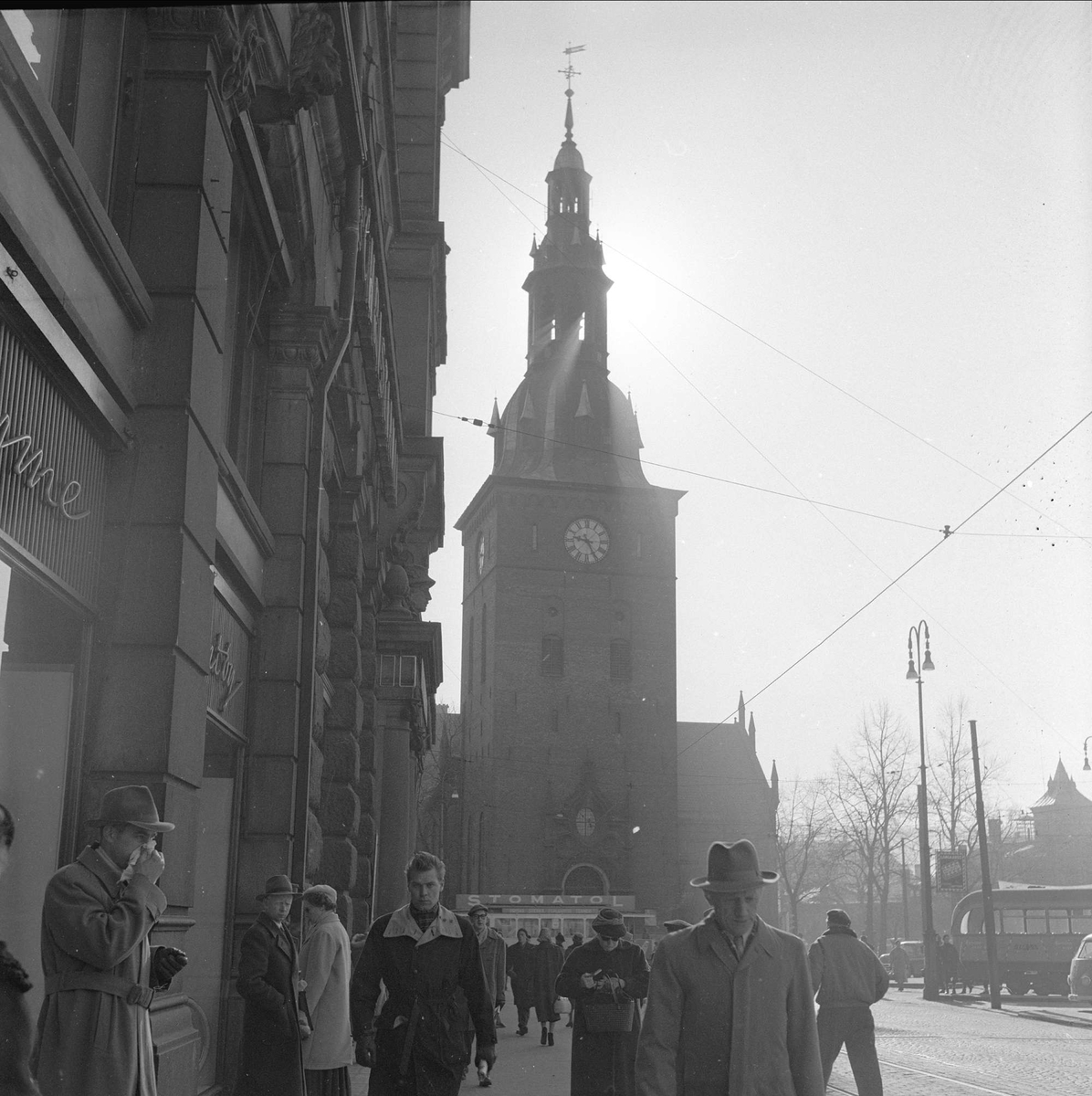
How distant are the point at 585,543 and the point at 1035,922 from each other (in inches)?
1292

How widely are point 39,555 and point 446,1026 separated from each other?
8.89 ft

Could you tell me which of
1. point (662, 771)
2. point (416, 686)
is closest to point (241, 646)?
point (416, 686)

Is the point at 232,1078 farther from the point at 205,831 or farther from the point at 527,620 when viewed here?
the point at 527,620

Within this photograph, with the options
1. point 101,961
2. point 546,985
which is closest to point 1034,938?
point 546,985

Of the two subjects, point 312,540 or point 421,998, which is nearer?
point 421,998

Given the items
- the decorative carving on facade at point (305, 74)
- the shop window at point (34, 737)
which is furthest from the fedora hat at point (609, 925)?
the decorative carving on facade at point (305, 74)

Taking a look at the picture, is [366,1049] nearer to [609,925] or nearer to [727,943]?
[727,943]

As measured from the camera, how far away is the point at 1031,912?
131 ft

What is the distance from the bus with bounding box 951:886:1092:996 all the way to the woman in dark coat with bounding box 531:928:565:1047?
22.9 meters

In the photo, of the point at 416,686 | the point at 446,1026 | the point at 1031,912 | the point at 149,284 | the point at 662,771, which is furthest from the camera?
the point at 662,771

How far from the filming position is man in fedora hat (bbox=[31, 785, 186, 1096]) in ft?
14.8

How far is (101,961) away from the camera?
14.9 feet

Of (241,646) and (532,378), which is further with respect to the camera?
(532,378)

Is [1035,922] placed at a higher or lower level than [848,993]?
higher
